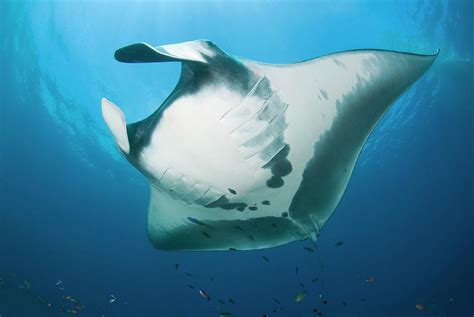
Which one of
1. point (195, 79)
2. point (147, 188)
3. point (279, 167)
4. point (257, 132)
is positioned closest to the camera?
point (195, 79)

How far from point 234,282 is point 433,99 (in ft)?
52.9

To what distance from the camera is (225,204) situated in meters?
2.76

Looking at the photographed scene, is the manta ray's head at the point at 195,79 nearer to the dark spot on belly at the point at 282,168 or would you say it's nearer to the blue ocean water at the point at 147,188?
the dark spot on belly at the point at 282,168

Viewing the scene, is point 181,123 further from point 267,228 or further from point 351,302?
point 351,302

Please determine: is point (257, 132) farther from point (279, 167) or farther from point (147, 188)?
point (147, 188)

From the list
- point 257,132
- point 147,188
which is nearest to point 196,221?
point 257,132

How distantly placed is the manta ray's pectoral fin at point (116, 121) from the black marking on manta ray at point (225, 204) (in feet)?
2.93

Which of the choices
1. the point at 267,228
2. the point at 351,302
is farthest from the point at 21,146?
the point at 351,302

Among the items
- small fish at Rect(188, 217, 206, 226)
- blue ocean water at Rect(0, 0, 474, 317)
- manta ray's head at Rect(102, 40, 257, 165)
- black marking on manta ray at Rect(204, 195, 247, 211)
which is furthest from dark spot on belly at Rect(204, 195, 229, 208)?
blue ocean water at Rect(0, 0, 474, 317)

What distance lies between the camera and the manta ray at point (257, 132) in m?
2.02

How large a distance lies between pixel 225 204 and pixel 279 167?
0.57 meters


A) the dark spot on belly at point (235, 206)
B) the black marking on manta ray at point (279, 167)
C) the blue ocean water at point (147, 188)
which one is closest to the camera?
the black marking on manta ray at point (279, 167)

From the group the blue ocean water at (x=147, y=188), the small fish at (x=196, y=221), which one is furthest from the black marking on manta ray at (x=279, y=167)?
the blue ocean water at (x=147, y=188)

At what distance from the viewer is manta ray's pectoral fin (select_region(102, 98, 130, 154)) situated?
1.95 meters
